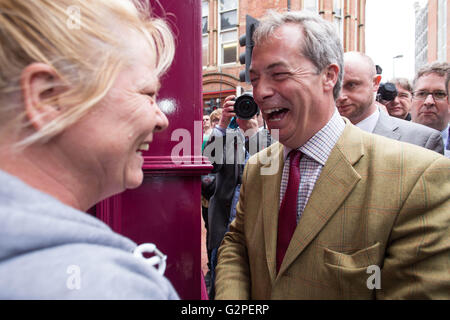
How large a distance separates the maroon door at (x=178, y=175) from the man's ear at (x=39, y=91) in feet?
3.47

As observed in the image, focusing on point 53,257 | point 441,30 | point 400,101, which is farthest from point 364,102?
point 441,30

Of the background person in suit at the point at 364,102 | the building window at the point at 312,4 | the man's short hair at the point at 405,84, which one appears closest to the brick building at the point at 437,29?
the building window at the point at 312,4

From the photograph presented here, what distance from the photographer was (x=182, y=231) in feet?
5.77

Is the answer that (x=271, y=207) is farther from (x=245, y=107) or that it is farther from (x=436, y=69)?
(x=436, y=69)

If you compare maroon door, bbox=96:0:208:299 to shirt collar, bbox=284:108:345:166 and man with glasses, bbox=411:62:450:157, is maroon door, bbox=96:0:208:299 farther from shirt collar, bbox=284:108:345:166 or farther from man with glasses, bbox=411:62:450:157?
man with glasses, bbox=411:62:450:157

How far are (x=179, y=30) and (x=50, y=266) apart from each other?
1.58 m

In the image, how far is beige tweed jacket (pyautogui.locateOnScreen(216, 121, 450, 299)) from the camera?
1021 millimetres

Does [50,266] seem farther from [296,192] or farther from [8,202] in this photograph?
[296,192]

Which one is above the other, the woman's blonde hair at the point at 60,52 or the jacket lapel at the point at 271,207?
the woman's blonde hair at the point at 60,52

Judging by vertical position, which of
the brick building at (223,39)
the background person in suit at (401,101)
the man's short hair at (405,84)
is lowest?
the background person in suit at (401,101)

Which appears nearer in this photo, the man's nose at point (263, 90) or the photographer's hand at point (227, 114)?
the man's nose at point (263, 90)

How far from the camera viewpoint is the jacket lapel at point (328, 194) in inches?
46.1

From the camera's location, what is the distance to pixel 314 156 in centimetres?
135

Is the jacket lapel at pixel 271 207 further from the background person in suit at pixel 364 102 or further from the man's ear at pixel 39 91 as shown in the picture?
the background person in suit at pixel 364 102
